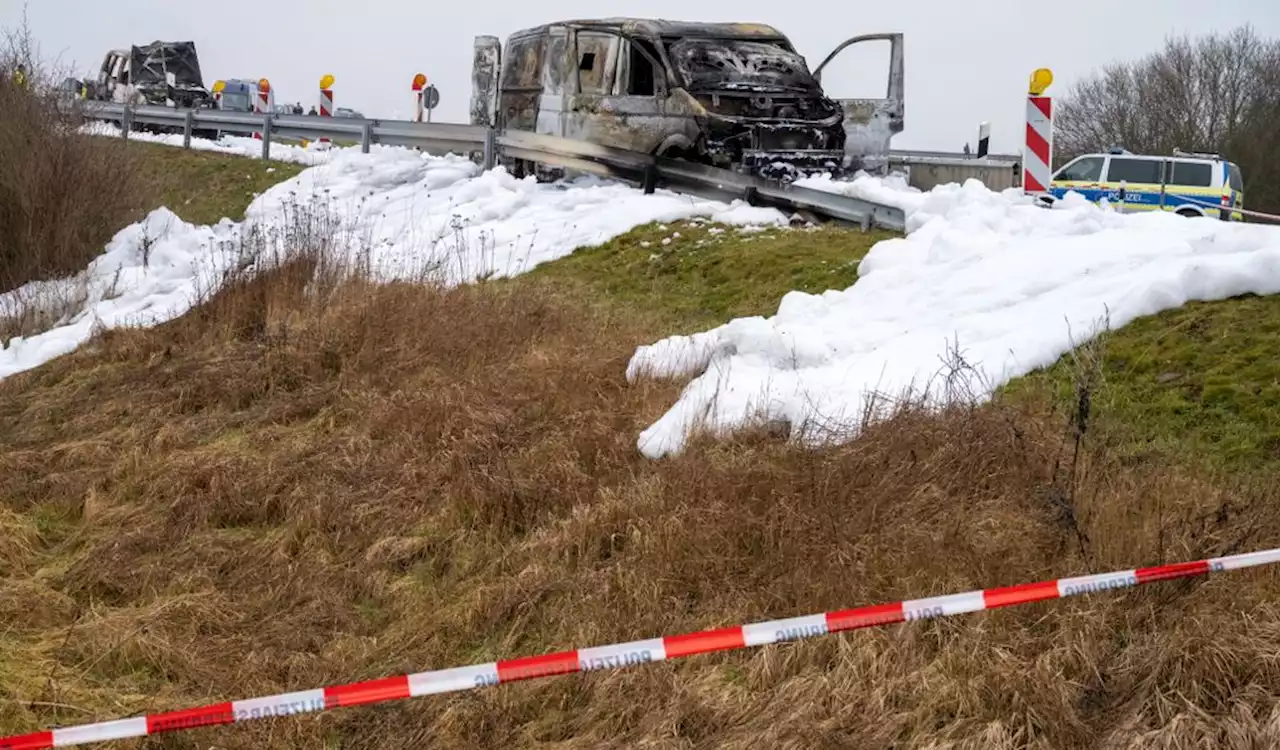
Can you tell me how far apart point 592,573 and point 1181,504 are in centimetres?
242

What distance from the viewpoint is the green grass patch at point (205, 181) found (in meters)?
19.8

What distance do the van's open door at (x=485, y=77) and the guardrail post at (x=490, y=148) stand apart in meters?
1.81

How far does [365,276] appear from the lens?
11812 mm

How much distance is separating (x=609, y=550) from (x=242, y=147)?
2149cm

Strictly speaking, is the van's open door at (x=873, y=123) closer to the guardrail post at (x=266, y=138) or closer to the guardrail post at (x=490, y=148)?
the guardrail post at (x=490, y=148)

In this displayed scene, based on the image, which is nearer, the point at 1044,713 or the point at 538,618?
the point at 1044,713

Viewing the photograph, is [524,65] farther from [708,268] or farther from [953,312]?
[953,312]

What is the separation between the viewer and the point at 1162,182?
2144 centimetres

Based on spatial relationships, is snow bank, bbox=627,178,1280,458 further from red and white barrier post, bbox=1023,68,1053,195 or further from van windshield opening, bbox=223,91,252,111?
van windshield opening, bbox=223,91,252,111

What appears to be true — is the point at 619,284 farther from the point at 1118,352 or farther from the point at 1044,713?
the point at 1044,713

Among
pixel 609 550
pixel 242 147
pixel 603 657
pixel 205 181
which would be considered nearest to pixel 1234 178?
pixel 205 181

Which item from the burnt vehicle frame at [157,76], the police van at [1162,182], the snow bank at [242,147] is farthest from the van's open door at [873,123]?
the burnt vehicle frame at [157,76]

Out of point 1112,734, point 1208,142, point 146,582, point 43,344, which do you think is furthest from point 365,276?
point 1208,142

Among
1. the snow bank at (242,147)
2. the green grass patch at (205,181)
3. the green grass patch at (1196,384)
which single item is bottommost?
the green grass patch at (1196,384)
